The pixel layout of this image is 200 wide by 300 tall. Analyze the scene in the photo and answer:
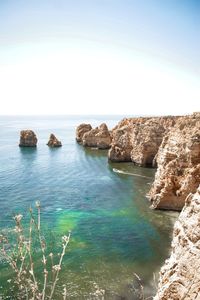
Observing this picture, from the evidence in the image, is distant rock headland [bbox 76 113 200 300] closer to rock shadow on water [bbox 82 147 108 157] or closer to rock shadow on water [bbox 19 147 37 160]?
rock shadow on water [bbox 82 147 108 157]

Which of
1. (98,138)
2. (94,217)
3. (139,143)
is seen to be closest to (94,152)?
(98,138)

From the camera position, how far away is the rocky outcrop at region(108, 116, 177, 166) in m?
65.9

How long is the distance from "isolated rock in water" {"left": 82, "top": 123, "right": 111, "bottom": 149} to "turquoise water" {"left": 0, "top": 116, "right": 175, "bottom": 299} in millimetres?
20372

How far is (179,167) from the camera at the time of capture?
3681cm

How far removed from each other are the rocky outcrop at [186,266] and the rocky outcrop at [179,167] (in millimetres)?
22990

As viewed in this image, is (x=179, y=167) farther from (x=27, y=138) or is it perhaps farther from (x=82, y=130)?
(x=82, y=130)

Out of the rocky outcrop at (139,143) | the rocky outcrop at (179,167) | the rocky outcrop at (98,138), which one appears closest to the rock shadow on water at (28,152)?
the rocky outcrop at (98,138)

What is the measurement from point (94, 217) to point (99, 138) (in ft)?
194

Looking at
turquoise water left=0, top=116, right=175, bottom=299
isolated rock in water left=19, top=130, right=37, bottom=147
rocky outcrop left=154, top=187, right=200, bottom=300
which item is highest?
rocky outcrop left=154, top=187, right=200, bottom=300

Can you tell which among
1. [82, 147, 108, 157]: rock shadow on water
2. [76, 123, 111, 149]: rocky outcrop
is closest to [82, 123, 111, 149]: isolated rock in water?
[76, 123, 111, 149]: rocky outcrop

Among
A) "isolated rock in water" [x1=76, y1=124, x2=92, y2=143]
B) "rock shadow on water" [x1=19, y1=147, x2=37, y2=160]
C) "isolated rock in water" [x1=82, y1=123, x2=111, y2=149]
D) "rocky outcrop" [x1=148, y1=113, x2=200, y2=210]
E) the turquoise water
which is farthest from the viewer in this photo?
"isolated rock in water" [x1=76, y1=124, x2=92, y2=143]

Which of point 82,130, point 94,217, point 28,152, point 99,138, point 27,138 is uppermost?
point 82,130

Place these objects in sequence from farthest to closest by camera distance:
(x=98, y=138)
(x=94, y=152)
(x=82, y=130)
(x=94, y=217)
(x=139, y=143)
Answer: (x=82, y=130)
(x=98, y=138)
(x=94, y=152)
(x=139, y=143)
(x=94, y=217)

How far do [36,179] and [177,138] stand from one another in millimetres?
30828
